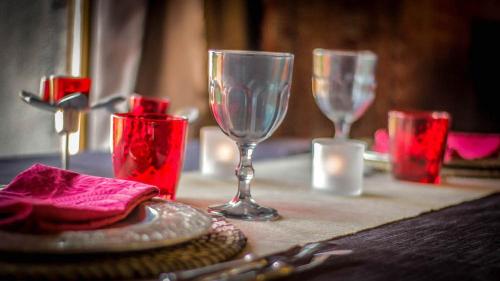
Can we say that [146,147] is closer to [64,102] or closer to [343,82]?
[64,102]

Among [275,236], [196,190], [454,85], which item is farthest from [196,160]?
[454,85]

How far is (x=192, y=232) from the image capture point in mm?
707

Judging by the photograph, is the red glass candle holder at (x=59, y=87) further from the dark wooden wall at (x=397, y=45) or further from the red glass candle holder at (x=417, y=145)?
the dark wooden wall at (x=397, y=45)

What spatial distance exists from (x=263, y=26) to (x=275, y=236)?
1707 mm

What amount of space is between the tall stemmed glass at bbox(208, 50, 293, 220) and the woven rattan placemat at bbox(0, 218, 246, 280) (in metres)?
0.24

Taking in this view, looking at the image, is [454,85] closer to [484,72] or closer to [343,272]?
[484,72]

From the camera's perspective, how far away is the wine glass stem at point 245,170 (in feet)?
3.23

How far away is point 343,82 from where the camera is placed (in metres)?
1.40

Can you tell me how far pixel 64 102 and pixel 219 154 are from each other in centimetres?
32

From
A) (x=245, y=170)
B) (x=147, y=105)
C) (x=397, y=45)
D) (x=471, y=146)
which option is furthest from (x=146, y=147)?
(x=397, y=45)

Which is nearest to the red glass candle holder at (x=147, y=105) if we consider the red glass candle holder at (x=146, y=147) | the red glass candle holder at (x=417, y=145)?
the red glass candle holder at (x=146, y=147)

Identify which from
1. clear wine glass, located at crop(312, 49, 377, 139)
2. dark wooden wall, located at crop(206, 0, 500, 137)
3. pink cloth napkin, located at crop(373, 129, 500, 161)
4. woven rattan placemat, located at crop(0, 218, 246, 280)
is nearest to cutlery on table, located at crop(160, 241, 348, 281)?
woven rattan placemat, located at crop(0, 218, 246, 280)

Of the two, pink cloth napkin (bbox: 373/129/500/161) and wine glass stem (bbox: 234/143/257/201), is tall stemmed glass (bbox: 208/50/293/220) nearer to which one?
wine glass stem (bbox: 234/143/257/201)

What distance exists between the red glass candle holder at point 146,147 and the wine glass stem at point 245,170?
0.09 metres
